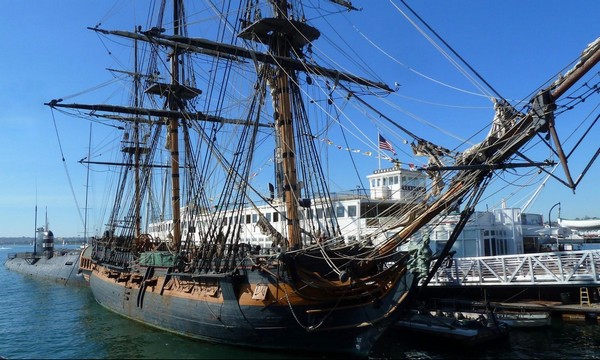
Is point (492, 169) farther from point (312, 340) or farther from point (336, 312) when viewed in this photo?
point (312, 340)

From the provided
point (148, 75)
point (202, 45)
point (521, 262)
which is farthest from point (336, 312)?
point (148, 75)

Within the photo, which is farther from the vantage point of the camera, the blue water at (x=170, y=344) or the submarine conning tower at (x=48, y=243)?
the submarine conning tower at (x=48, y=243)

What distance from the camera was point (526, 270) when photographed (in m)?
21.0

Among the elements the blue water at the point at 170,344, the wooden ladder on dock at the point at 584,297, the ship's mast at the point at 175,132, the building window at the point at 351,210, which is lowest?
the blue water at the point at 170,344

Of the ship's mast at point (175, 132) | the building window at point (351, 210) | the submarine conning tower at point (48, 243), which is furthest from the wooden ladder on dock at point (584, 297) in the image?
the submarine conning tower at point (48, 243)

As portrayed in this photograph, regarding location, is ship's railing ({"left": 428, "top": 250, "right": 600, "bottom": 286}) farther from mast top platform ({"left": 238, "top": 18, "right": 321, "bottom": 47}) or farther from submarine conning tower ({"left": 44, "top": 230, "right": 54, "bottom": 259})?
submarine conning tower ({"left": 44, "top": 230, "right": 54, "bottom": 259})

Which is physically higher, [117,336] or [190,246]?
[190,246]

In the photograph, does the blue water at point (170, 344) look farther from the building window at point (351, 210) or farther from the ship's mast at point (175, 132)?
the building window at point (351, 210)

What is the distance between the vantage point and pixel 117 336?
1973 centimetres

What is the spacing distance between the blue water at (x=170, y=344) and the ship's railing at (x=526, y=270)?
6.42 feet

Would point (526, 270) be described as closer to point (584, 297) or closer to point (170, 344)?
point (584, 297)

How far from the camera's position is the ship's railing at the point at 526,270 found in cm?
1930

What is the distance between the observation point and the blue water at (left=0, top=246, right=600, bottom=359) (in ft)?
51.9

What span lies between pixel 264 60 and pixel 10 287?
126ft
